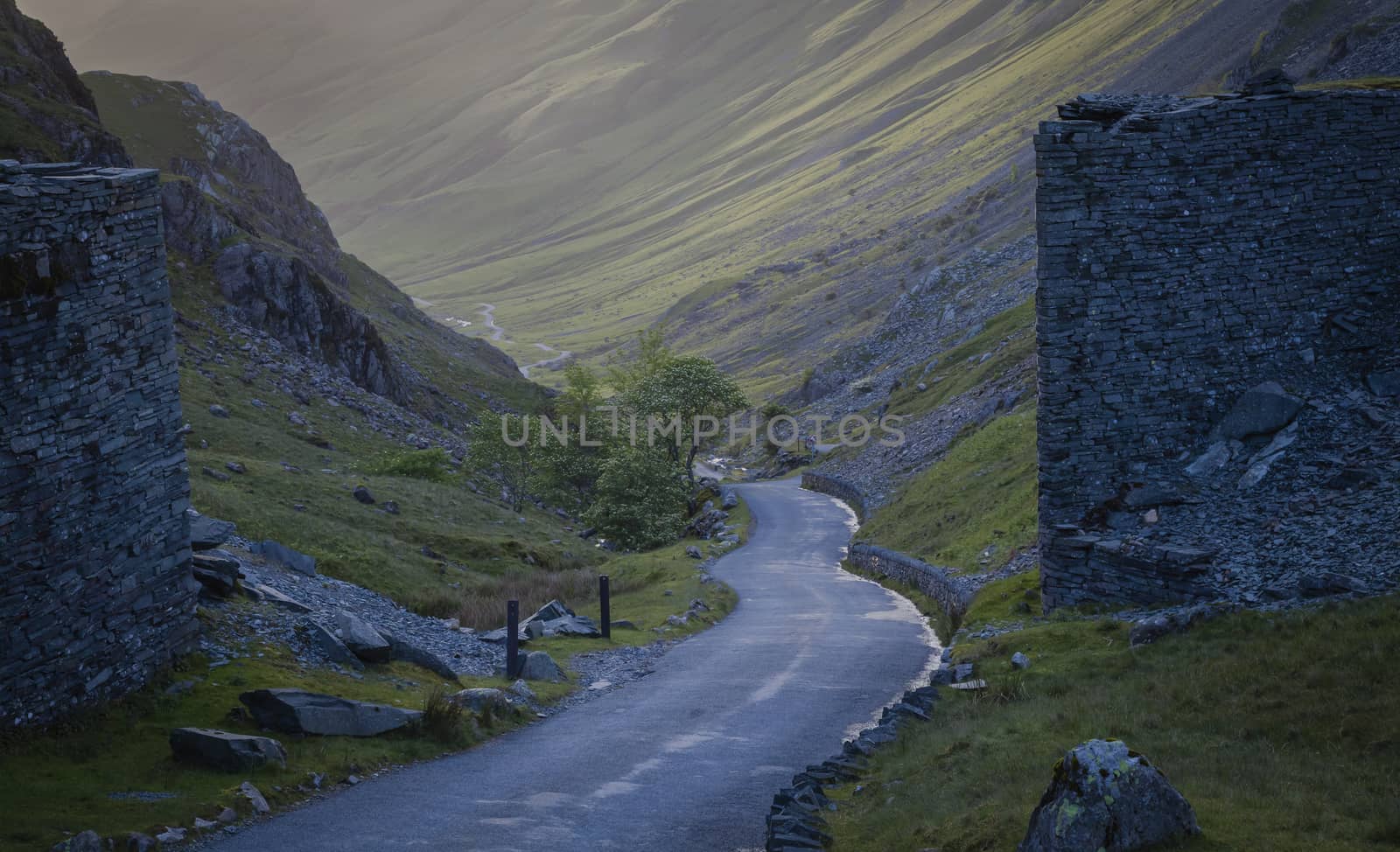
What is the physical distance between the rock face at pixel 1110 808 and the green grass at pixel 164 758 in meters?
9.94

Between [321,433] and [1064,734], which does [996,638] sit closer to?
[1064,734]

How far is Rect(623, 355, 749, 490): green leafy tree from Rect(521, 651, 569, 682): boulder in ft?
166

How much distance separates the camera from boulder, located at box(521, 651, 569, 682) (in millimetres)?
23219

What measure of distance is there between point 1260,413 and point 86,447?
19531 mm

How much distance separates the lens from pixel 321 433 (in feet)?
185

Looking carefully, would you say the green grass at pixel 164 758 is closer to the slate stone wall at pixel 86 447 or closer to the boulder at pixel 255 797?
the boulder at pixel 255 797

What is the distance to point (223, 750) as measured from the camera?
50.7 ft

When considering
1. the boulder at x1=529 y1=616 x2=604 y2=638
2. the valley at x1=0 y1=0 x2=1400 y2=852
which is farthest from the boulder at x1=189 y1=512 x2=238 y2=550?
the boulder at x1=529 y1=616 x2=604 y2=638

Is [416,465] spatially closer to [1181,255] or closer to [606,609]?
[606,609]

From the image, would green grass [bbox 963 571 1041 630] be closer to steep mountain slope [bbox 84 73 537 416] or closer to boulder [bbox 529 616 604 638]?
boulder [bbox 529 616 604 638]

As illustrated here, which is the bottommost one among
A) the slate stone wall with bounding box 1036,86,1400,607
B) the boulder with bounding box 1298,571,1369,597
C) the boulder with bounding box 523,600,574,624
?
the boulder with bounding box 523,600,574,624

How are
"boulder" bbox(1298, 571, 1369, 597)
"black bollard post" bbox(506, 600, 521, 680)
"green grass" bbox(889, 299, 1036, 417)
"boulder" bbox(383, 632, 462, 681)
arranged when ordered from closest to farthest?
"boulder" bbox(1298, 571, 1369, 597) < "boulder" bbox(383, 632, 462, 681) < "black bollard post" bbox(506, 600, 521, 680) < "green grass" bbox(889, 299, 1036, 417)

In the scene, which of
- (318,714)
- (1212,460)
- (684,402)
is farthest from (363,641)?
(684,402)

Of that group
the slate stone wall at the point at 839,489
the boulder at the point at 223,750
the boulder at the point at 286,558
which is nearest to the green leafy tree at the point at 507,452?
the slate stone wall at the point at 839,489
